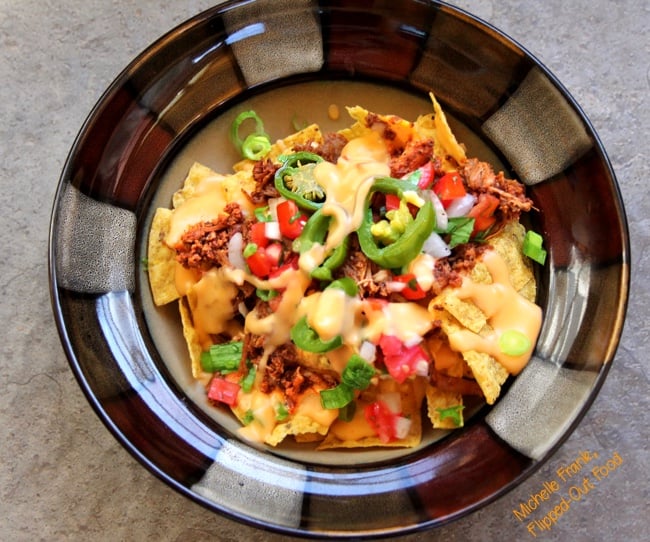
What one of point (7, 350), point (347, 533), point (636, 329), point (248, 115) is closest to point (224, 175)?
point (248, 115)

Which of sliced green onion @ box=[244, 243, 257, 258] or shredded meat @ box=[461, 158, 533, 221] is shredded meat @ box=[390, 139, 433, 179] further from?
sliced green onion @ box=[244, 243, 257, 258]

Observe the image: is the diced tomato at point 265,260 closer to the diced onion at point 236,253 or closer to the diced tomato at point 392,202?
the diced onion at point 236,253

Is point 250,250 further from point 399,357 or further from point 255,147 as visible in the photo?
point 399,357

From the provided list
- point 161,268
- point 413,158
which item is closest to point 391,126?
point 413,158

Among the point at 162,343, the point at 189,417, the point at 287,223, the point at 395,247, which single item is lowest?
the point at 189,417

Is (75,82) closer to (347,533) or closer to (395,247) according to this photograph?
(395,247)

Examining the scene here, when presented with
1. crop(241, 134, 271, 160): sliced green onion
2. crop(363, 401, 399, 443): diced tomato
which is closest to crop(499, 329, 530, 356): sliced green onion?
crop(363, 401, 399, 443): diced tomato
